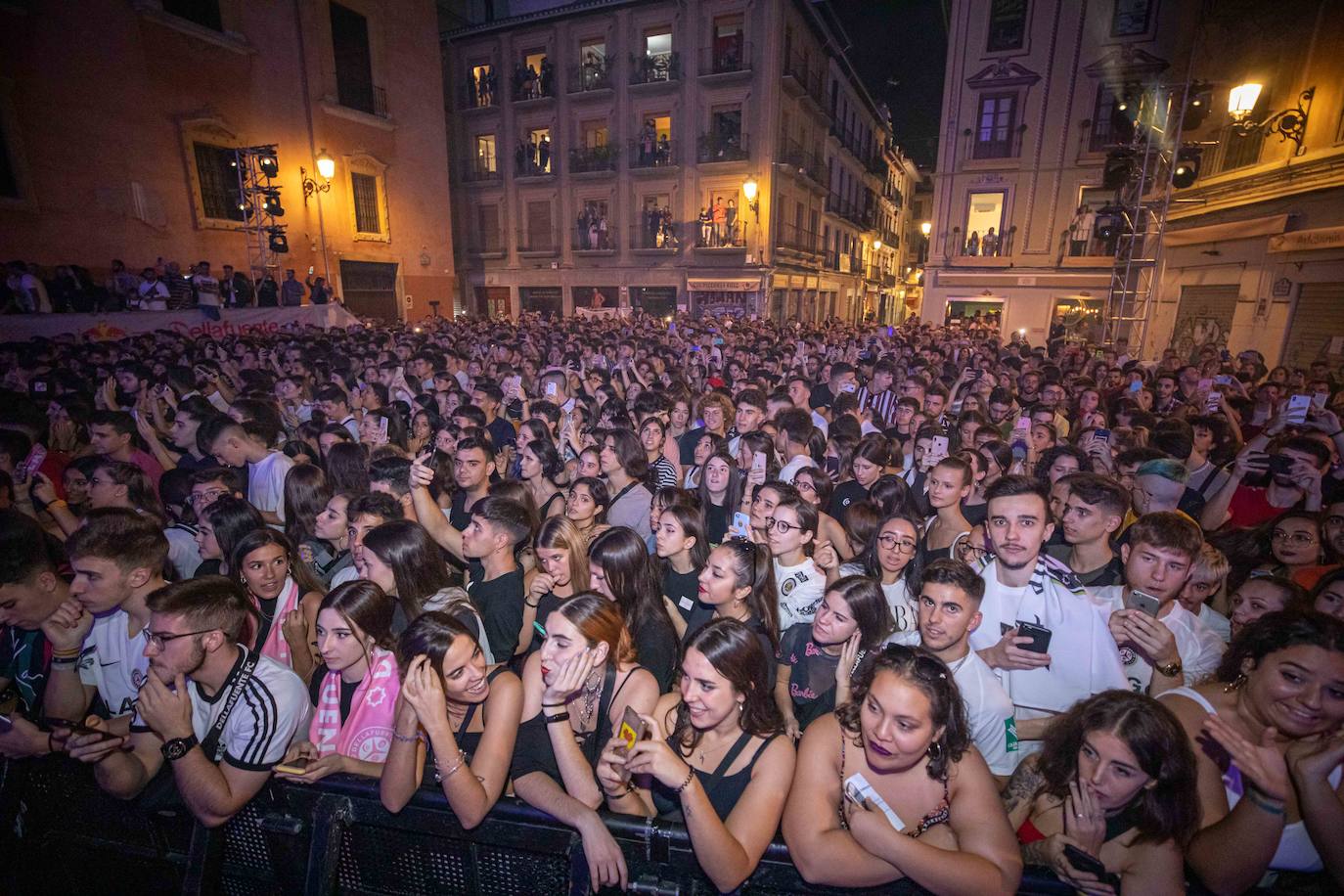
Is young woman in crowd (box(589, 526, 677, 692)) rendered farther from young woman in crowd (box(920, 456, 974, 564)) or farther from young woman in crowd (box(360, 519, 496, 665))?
young woman in crowd (box(920, 456, 974, 564))

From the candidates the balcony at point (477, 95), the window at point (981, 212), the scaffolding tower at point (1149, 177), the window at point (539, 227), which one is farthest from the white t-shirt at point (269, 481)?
the balcony at point (477, 95)

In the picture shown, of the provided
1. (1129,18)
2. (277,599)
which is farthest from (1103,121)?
(277,599)

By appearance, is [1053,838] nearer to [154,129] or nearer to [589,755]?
[589,755]

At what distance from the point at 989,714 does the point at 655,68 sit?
99.6 feet

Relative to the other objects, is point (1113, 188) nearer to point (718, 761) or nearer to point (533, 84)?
point (718, 761)

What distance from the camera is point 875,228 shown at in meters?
44.2

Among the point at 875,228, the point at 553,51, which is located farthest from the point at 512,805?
the point at 875,228

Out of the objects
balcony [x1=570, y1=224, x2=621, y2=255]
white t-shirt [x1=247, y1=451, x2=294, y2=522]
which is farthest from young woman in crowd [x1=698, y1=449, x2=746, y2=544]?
balcony [x1=570, y1=224, x2=621, y2=255]

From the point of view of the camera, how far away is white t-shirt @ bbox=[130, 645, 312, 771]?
2396 millimetres

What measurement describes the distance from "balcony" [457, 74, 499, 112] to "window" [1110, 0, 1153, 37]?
26968 mm

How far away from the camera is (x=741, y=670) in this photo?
2383 mm

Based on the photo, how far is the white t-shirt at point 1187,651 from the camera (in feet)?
9.94

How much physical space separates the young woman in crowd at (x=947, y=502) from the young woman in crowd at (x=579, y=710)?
2.68 metres

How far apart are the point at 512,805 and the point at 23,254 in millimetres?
20613
